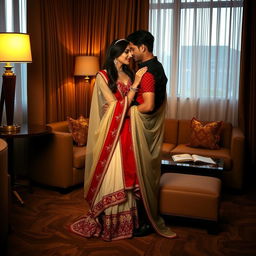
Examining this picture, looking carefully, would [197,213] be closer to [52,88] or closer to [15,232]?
[15,232]

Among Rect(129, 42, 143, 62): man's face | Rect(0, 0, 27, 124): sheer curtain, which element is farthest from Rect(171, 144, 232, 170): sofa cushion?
Rect(0, 0, 27, 124): sheer curtain

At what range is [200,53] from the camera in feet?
16.3

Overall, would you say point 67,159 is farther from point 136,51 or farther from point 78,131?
point 136,51

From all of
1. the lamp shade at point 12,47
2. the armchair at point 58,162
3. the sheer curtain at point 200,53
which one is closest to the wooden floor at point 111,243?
the armchair at point 58,162

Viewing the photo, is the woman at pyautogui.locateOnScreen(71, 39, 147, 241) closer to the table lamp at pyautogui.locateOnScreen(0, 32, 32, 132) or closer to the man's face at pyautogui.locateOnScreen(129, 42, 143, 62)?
the man's face at pyautogui.locateOnScreen(129, 42, 143, 62)

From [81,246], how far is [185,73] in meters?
2.96

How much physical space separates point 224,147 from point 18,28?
289cm

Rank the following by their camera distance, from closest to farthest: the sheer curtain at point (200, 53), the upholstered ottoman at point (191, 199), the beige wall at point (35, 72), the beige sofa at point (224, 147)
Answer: the upholstered ottoman at point (191, 199), the beige sofa at point (224, 147), the beige wall at point (35, 72), the sheer curtain at point (200, 53)

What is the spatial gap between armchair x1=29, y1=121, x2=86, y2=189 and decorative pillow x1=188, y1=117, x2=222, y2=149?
139cm

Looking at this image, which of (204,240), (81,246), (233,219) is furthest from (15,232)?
(233,219)

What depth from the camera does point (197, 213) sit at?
3062 millimetres

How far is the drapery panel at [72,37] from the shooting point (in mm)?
4754

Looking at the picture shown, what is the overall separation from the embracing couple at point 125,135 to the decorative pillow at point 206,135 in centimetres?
170

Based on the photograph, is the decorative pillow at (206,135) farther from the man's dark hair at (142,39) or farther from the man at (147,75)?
the man's dark hair at (142,39)
